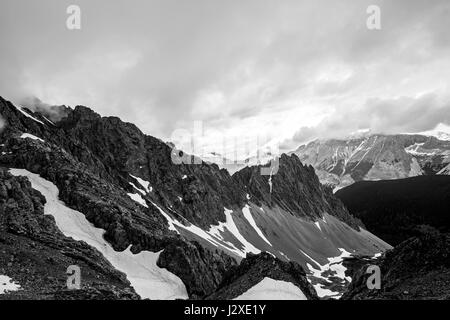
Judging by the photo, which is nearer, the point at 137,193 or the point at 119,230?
the point at 119,230

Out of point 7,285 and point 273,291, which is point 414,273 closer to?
point 273,291

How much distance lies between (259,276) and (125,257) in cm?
4282

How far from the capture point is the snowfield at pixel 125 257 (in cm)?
7194

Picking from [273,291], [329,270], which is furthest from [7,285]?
[329,270]

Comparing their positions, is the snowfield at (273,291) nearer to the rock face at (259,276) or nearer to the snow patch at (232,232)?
the rock face at (259,276)

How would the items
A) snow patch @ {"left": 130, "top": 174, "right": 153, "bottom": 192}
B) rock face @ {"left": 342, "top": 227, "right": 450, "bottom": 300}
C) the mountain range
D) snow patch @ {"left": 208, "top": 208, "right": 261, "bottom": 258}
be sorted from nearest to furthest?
rock face @ {"left": 342, "top": 227, "right": 450, "bottom": 300} → the mountain range → snow patch @ {"left": 130, "top": 174, "right": 153, "bottom": 192} → snow patch @ {"left": 208, "top": 208, "right": 261, "bottom": 258}

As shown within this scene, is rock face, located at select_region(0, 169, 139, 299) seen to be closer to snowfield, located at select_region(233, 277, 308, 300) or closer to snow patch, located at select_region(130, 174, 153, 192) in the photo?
snowfield, located at select_region(233, 277, 308, 300)

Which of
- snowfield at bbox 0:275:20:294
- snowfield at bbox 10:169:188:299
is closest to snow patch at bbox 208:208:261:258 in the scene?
snowfield at bbox 10:169:188:299

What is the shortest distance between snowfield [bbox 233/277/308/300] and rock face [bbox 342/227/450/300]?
481 centimetres

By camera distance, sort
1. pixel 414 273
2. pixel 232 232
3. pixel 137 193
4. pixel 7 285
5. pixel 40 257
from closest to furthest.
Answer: pixel 414 273 → pixel 7 285 → pixel 40 257 → pixel 137 193 → pixel 232 232

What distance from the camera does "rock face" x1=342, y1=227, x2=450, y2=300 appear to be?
3238 cm

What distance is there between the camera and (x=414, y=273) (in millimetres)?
36250
